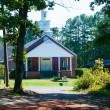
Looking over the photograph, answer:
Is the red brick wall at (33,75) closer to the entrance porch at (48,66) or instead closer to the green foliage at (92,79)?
the entrance porch at (48,66)

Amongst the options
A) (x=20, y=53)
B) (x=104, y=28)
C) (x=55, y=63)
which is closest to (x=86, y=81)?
(x=20, y=53)

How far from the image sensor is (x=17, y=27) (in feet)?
38.2

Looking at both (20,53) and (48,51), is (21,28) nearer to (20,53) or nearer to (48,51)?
(20,53)

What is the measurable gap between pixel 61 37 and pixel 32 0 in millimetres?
64092

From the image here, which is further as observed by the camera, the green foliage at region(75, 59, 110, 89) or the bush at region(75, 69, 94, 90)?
the bush at region(75, 69, 94, 90)

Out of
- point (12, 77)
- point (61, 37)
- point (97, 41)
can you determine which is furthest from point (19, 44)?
point (61, 37)

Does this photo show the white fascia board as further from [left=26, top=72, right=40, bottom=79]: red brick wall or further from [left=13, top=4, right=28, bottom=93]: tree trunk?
[left=13, top=4, right=28, bottom=93]: tree trunk

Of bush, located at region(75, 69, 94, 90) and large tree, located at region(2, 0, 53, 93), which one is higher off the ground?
large tree, located at region(2, 0, 53, 93)

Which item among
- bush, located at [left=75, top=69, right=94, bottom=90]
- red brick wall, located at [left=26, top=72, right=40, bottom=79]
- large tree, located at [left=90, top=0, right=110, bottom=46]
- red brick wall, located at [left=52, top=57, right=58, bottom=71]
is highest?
large tree, located at [left=90, top=0, right=110, bottom=46]

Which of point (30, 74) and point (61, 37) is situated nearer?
point (30, 74)

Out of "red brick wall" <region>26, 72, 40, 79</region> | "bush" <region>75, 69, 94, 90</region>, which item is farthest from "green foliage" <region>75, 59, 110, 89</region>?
"red brick wall" <region>26, 72, 40, 79</region>

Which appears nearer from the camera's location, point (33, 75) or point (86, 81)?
point (86, 81)

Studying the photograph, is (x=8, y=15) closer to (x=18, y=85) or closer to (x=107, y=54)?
(x=18, y=85)

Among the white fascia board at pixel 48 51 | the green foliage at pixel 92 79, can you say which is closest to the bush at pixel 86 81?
the green foliage at pixel 92 79
